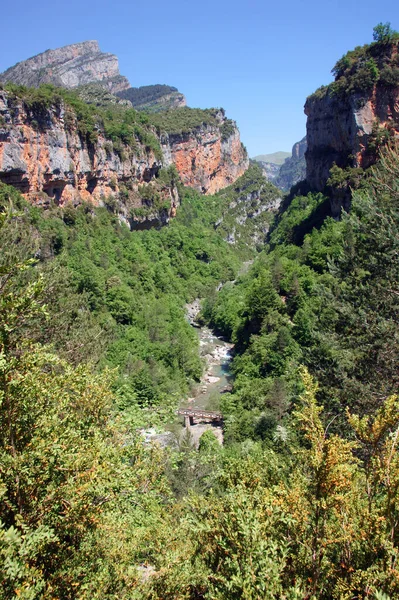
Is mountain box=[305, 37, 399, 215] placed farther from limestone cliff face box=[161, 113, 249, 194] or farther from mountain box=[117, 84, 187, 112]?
mountain box=[117, 84, 187, 112]

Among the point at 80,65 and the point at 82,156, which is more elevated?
the point at 80,65

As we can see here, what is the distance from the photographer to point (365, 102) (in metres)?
44.3

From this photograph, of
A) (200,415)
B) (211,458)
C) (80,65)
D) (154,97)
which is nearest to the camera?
(211,458)

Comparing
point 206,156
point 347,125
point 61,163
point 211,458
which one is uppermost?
point 206,156

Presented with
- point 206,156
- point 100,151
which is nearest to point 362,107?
point 100,151

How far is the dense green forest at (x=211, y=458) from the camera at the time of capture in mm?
4605

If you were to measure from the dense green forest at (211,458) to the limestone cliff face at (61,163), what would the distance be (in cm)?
741

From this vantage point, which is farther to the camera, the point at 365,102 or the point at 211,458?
the point at 365,102

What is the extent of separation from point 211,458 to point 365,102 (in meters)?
43.8

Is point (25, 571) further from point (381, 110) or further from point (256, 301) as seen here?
point (381, 110)

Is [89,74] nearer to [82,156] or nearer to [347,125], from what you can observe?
[82,156]

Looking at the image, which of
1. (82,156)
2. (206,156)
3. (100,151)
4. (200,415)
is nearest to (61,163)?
(82,156)

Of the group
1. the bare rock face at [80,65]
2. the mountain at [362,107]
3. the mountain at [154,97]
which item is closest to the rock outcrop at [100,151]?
the mountain at [362,107]

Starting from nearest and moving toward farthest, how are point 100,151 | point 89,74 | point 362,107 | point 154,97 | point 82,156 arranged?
point 362,107 < point 82,156 < point 100,151 < point 154,97 < point 89,74
